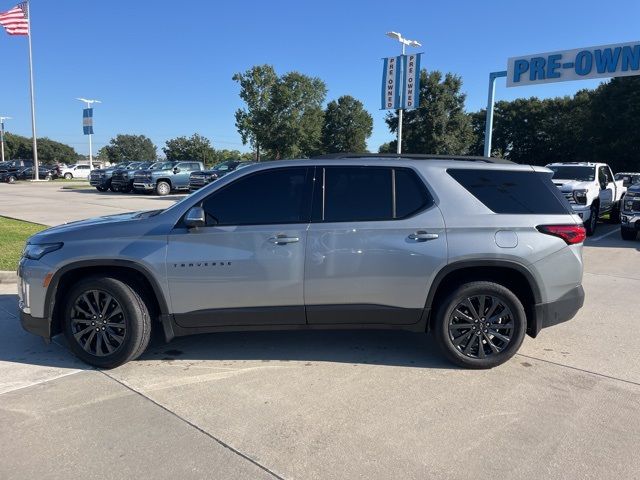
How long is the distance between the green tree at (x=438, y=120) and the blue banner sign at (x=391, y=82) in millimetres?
25392

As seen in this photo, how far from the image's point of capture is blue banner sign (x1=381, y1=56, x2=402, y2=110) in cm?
2175

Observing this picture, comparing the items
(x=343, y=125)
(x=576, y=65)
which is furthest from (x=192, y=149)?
(x=576, y=65)

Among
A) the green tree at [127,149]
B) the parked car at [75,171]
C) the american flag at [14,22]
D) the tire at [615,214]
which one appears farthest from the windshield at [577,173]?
the green tree at [127,149]

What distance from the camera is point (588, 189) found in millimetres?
12492

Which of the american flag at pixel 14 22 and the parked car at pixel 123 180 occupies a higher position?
the american flag at pixel 14 22

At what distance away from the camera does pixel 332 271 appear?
4.10 m

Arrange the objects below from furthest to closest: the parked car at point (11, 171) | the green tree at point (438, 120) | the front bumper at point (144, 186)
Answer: the green tree at point (438, 120)
the parked car at point (11, 171)
the front bumper at point (144, 186)

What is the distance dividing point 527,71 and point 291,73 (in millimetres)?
36981

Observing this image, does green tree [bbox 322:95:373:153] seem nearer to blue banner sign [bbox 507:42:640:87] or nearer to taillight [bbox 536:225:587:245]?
blue banner sign [bbox 507:42:640:87]

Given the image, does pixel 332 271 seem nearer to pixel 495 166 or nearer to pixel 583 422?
pixel 495 166

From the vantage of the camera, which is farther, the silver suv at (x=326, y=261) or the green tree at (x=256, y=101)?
the green tree at (x=256, y=101)

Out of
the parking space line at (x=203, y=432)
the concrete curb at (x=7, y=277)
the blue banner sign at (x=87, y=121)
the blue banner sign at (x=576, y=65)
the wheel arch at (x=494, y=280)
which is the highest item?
the blue banner sign at (x=87, y=121)

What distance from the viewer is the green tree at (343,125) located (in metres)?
68.3

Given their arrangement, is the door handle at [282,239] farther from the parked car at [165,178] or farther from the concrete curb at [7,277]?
the parked car at [165,178]
